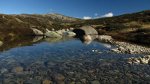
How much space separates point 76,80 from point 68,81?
669mm

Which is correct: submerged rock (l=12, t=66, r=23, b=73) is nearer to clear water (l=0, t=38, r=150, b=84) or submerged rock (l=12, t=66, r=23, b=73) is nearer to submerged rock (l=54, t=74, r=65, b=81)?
clear water (l=0, t=38, r=150, b=84)

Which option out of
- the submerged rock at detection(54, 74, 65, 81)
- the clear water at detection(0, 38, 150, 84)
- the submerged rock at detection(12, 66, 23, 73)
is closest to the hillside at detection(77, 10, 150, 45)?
the clear water at detection(0, 38, 150, 84)

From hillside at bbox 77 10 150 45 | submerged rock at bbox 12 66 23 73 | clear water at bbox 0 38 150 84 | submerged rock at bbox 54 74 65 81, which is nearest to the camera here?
clear water at bbox 0 38 150 84

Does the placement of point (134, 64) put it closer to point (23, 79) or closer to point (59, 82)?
point (59, 82)

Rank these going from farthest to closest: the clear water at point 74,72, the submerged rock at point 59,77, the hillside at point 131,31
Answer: the hillside at point 131,31
the submerged rock at point 59,77
the clear water at point 74,72

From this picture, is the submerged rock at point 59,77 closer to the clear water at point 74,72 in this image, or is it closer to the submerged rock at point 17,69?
the clear water at point 74,72

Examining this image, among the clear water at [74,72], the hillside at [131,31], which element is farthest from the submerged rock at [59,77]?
the hillside at [131,31]

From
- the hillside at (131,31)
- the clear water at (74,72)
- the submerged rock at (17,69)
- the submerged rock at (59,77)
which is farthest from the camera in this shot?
the hillside at (131,31)

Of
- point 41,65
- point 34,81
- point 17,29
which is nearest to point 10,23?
point 17,29

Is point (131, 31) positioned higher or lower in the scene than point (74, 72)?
A: higher

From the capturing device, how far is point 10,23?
94312mm

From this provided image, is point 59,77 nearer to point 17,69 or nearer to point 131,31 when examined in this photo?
point 17,69

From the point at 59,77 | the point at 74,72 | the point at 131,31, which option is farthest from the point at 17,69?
the point at 131,31

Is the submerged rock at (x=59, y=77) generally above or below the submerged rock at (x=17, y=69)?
above
